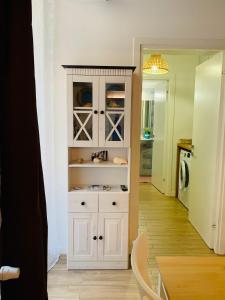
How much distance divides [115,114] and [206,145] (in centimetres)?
125

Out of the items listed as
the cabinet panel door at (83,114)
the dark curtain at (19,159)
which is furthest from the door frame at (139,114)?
the dark curtain at (19,159)

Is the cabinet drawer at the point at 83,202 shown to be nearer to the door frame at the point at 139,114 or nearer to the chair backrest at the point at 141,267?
the door frame at the point at 139,114

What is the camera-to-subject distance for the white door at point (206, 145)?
2.82 meters

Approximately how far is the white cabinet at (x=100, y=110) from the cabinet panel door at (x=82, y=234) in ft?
2.25

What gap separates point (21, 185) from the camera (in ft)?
3.02

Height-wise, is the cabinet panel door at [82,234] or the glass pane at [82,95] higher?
the glass pane at [82,95]

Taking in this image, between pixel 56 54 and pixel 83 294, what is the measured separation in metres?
2.18

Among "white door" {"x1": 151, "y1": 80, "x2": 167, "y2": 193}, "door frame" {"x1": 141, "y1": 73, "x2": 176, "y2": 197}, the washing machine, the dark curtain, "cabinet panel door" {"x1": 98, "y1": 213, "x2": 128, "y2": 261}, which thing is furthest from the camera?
"white door" {"x1": 151, "y1": 80, "x2": 167, "y2": 193}

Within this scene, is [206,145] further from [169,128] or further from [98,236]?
[169,128]

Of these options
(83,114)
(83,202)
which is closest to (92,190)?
(83,202)

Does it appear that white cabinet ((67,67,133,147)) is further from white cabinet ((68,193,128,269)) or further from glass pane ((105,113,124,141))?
white cabinet ((68,193,128,269))

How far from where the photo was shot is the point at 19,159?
0.91 meters

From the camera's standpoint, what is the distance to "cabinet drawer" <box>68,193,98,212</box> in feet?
8.11

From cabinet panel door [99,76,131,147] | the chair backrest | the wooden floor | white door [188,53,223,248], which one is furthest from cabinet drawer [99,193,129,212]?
the chair backrest
